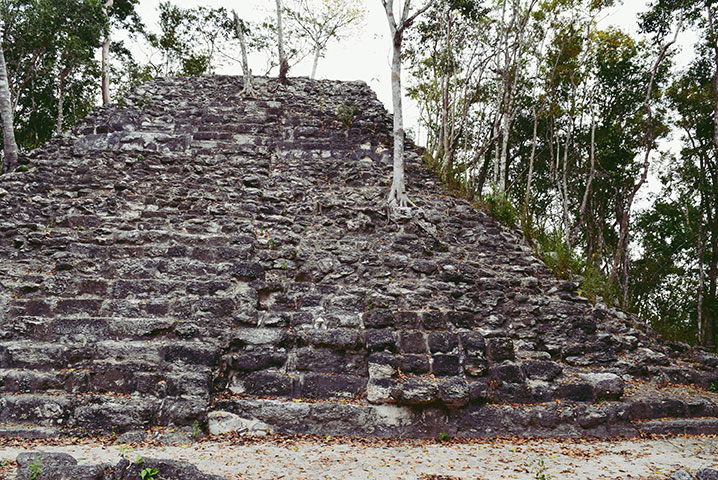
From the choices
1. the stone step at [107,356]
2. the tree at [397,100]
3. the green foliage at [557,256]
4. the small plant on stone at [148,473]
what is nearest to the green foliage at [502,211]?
the green foliage at [557,256]

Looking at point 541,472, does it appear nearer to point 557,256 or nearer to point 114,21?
point 557,256

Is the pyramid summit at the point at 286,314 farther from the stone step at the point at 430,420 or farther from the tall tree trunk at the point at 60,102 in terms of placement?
the tall tree trunk at the point at 60,102

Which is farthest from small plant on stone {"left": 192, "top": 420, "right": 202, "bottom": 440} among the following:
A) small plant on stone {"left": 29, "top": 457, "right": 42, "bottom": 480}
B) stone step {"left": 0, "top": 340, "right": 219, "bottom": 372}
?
small plant on stone {"left": 29, "top": 457, "right": 42, "bottom": 480}

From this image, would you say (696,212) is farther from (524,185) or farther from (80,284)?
(80,284)

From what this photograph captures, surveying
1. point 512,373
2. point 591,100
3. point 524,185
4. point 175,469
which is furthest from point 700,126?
point 175,469

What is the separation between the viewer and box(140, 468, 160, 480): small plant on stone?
2.55 meters

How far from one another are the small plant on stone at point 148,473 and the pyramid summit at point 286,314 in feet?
3.90

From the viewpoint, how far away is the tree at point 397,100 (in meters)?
6.52

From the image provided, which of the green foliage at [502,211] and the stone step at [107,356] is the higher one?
the green foliage at [502,211]

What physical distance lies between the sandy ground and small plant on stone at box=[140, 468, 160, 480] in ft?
1.80

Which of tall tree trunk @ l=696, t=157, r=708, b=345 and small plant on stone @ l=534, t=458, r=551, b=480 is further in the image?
tall tree trunk @ l=696, t=157, r=708, b=345

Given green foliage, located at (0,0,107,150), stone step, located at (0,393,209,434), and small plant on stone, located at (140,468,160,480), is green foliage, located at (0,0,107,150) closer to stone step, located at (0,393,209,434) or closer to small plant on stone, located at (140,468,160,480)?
stone step, located at (0,393,209,434)

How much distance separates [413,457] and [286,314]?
6.66 feet

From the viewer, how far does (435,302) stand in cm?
507
